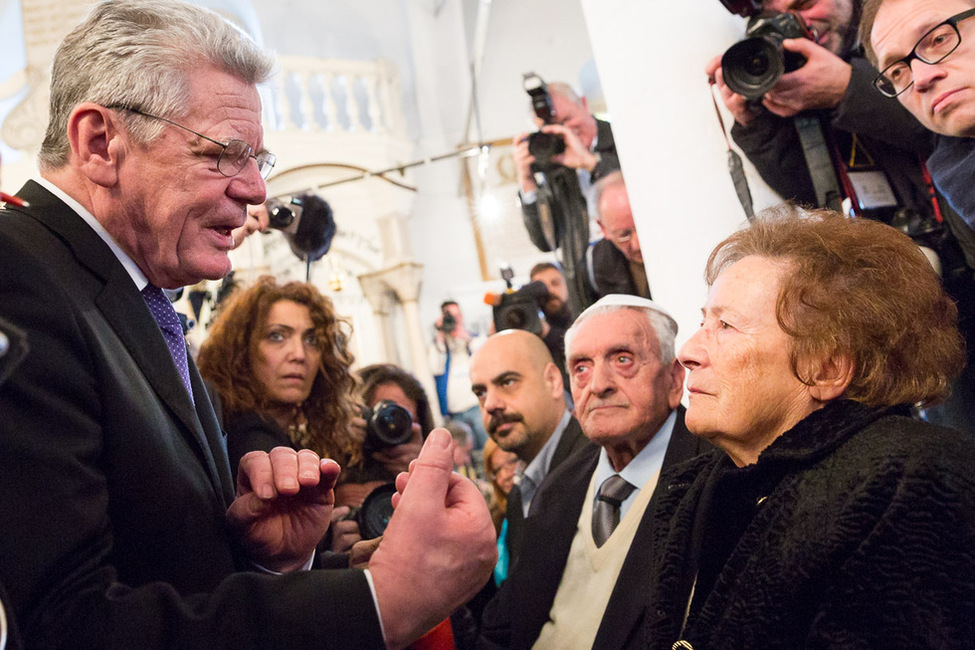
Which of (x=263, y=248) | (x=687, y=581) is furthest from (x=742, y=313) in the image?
(x=263, y=248)

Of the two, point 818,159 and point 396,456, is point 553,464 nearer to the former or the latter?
point 396,456

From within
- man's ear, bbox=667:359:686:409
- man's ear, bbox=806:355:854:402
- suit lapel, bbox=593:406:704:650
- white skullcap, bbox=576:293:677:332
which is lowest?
suit lapel, bbox=593:406:704:650

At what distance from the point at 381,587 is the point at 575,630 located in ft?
4.04

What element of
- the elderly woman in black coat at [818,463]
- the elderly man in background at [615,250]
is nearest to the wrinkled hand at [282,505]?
the elderly woman in black coat at [818,463]

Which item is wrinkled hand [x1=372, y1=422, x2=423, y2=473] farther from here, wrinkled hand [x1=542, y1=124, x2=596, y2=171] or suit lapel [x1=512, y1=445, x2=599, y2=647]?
wrinkled hand [x1=542, y1=124, x2=596, y2=171]

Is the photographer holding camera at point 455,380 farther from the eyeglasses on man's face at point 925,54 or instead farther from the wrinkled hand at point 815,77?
the eyeglasses on man's face at point 925,54

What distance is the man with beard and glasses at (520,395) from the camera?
3373 millimetres

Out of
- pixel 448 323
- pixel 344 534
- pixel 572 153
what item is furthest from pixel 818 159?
pixel 448 323

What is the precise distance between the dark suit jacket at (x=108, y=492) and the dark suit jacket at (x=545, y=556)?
1121mm

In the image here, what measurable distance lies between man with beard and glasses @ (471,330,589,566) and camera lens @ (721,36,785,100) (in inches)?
61.1

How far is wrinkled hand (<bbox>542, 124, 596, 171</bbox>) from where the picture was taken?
10.4 feet

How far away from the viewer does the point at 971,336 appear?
1.88m

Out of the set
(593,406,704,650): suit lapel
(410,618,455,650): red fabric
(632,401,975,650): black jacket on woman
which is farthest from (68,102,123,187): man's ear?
(593,406,704,650): suit lapel

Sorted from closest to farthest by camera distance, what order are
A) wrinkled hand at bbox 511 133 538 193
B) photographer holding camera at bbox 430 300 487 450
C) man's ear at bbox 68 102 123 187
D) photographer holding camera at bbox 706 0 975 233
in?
man's ear at bbox 68 102 123 187, photographer holding camera at bbox 706 0 975 233, wrinkled hand at bbox 511 133 538 193, photographer holding camera at bbox 430 300 487 450
